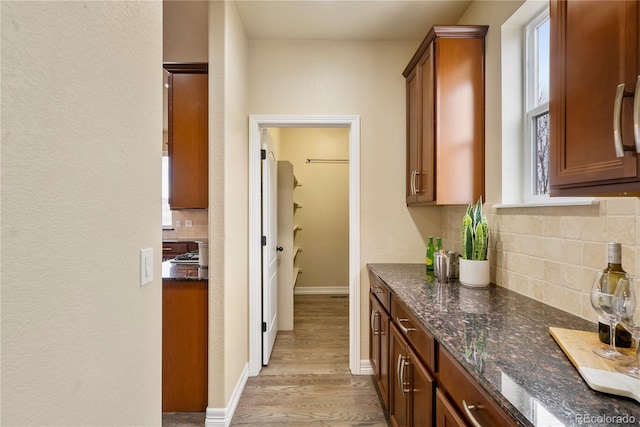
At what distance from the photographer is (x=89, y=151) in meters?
0.75

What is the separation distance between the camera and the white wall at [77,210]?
562 millimetres

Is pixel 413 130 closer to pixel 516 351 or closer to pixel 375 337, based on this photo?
pixel 375 337

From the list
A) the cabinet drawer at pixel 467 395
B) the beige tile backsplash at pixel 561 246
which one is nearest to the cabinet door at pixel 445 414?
the cabinet drawer at pixel 467 395

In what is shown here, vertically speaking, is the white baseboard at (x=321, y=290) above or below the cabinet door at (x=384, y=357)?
below

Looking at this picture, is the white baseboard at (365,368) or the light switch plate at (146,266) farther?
the white baseboard at (365,368)

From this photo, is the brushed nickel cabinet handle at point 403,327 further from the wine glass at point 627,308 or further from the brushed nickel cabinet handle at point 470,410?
the wine glass at point 627,308

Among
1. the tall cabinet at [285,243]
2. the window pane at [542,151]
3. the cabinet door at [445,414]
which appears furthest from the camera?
the tall cabinet at [285,243]

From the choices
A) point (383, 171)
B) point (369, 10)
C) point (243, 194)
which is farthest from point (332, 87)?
point (243, 194)

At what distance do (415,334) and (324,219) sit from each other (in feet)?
12.4

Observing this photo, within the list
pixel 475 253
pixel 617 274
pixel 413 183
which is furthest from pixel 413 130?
pixel 617 274

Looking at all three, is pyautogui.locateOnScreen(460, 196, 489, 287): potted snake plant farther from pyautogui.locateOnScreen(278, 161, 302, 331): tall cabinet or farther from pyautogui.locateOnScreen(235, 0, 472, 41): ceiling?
pyautogui.locateOnScreen(278, 161, 302, 331): tall cabinet

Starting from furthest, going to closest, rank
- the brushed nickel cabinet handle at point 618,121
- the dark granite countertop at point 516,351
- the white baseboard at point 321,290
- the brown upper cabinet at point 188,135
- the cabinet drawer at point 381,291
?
the white baseboard at point 321,290, the brown upper cabinet at point 188,135, the cabinet drawer at point 381,291, the brushed nickel cabinet handle at point 618,121, the dark granite countertop at point 516,351

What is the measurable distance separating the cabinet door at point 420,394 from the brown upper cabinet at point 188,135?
163cm

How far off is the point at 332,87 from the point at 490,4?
1.20m
